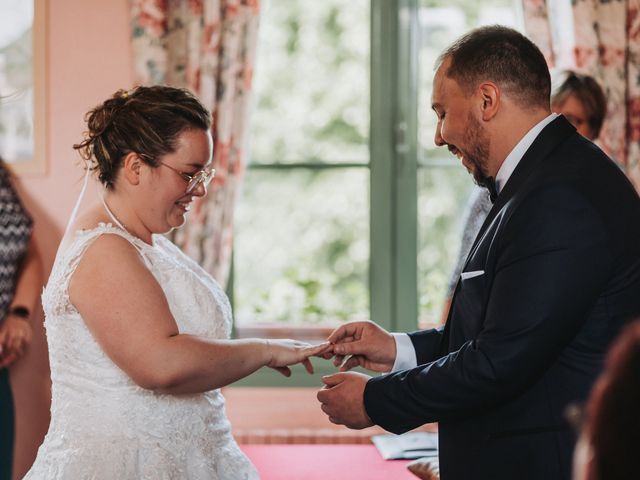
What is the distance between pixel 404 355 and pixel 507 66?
89 cm

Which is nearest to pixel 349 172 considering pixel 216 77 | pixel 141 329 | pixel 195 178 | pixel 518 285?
pixel 216 77

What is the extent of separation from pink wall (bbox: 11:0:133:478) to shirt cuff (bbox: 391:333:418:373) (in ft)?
6.57

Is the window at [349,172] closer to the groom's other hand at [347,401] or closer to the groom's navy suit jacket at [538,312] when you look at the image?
the groom's other hand at [347,401]

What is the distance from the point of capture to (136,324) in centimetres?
210

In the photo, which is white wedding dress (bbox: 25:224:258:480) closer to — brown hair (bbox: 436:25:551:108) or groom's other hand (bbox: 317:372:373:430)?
groom's other hand (bbox: 317:372:373:430)

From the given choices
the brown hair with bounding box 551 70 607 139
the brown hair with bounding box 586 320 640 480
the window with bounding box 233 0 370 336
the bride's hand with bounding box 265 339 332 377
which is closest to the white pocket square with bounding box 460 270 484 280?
the bride's hand with bounding box 265 339 332 377

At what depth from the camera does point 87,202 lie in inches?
163

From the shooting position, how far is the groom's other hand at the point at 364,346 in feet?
8.64

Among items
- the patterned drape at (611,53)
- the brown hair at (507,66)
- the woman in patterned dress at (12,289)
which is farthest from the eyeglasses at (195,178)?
the patterned drape at (611,53)

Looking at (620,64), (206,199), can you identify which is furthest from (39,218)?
(620,64)

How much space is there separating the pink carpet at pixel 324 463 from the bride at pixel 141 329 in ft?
1.07

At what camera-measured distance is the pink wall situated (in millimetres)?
4156

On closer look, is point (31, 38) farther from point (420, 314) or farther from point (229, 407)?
point (420, 314)

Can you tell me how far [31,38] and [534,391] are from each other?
3.09 m
